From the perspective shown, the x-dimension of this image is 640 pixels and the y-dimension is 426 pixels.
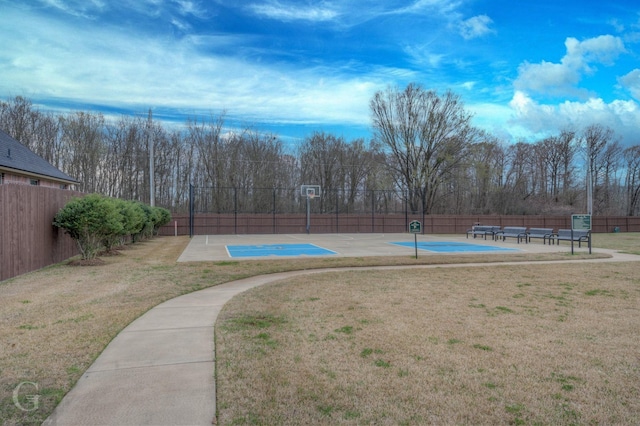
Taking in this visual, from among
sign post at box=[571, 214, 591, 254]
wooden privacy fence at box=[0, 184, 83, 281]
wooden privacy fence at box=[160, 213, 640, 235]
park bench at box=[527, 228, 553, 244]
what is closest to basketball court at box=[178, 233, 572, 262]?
park bench at box=[527, 228, 553, 244]

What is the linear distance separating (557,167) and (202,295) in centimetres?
4806

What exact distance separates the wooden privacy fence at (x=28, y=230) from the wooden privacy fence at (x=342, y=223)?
16386 mm

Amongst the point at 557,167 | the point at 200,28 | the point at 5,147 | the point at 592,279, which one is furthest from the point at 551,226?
the point at 5,147

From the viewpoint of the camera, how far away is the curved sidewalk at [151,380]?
2.83 meters

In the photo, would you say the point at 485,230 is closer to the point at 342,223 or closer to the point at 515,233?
the point at 515,233

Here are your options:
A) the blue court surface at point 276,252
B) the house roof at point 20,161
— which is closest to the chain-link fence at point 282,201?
the house roof at point 20,161

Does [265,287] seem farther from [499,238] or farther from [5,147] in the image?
[499,238]

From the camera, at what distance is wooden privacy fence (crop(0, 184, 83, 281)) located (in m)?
8.49

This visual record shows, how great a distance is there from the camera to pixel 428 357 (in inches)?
161

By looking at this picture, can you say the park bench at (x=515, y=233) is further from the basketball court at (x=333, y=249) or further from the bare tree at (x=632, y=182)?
the bare tree at (x=632, y=182)

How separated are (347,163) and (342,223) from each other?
968 cm

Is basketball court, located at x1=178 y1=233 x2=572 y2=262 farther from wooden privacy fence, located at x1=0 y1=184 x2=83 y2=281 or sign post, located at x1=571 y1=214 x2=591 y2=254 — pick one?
wooden privacy fence, located at x1=0 y1=184 x2=83 y2=281

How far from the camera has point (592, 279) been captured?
9.22 m

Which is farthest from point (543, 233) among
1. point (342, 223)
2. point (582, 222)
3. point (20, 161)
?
point (20, 161)
